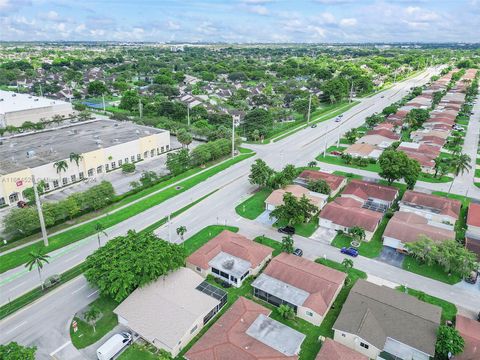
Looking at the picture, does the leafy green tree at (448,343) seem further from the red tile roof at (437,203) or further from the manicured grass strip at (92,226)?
the manicured grass strip at (92,226)

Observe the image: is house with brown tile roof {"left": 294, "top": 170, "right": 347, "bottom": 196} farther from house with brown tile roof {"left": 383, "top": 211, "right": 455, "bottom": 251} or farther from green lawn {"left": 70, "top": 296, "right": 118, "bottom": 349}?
green lawn {"left": 70, "top": 296, "right": 118, "bottom": 349}

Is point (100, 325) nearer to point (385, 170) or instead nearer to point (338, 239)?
point (338, 239)

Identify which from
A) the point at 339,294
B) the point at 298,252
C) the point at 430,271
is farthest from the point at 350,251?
the point at 430,271

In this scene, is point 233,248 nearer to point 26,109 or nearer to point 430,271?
point 430,271

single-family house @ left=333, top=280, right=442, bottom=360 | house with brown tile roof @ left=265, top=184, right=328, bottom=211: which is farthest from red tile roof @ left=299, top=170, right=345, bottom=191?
single-family house @ left=333, top=280, right=442, bottom=360

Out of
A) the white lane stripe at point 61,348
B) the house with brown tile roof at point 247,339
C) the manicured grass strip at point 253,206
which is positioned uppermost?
the house with brown tile roof at point 247,339

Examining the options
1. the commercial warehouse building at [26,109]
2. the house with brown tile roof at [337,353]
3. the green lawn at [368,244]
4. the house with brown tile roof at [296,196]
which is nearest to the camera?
the house with brown tile roof at [337,353]

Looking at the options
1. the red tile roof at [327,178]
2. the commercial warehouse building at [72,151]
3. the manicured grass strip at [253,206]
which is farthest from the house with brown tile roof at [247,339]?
the commercial warehouse building at [72,151]

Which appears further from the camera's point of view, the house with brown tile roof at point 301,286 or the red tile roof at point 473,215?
the red tile roof at point 473,215
